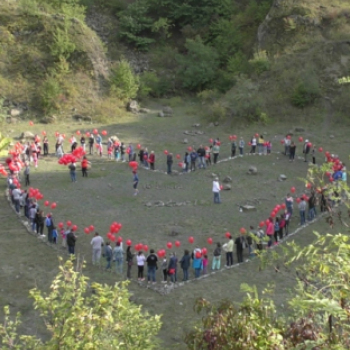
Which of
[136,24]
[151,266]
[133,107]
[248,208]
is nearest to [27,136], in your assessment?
[133,107]

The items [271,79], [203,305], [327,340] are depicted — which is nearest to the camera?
[327,340]

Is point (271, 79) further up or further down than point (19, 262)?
further up

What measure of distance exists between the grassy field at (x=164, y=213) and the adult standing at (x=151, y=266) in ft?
1.44

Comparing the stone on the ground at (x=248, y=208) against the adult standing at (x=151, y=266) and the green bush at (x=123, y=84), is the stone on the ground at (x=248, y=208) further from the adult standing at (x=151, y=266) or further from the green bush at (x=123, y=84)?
the green bush at (x=123, y=84)

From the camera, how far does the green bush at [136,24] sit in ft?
157

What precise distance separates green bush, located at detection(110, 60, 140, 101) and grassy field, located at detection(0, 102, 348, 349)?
264 inches

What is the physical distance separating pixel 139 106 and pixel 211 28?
12410 mm

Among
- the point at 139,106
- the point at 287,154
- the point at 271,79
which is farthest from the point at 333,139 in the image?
the point at 139,106

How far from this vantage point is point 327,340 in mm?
4625

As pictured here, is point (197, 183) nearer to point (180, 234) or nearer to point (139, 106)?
point (180, 234)

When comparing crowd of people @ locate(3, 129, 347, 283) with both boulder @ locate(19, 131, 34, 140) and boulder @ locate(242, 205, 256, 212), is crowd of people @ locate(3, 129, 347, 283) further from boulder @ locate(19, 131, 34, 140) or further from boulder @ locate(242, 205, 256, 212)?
boulder @ locate(19, 131, 34, 140)

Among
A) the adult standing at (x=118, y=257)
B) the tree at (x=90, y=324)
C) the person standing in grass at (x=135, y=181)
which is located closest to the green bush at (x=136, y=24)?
the person standing in grass at (x=135, y=181)

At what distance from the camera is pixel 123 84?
38.6 m

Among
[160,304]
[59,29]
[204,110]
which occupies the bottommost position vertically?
[160,304]
